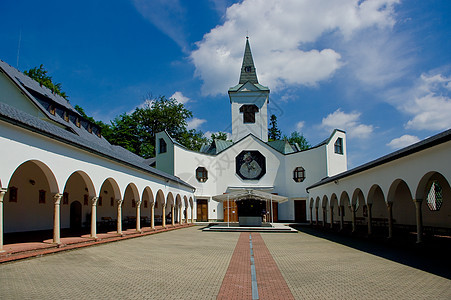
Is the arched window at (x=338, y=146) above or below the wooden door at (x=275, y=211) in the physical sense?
above

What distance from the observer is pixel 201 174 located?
39094mm

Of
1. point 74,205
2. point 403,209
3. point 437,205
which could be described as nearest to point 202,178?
point 74,205

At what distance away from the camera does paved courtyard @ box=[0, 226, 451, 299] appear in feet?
21.3

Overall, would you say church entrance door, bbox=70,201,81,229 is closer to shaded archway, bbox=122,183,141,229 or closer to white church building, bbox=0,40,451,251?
white church building, bbox=0,40,451,251

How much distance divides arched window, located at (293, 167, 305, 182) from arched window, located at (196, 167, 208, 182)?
9.58m

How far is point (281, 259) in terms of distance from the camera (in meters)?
11.3

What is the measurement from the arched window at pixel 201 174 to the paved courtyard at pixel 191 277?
26795 millimetres

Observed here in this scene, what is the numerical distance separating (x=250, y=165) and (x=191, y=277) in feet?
107

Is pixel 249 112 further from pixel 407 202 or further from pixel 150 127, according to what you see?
pixel 407 202

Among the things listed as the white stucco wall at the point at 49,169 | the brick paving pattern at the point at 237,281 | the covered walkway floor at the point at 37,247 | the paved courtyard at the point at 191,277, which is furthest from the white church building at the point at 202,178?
the brick paving pattern at the point at 237,281

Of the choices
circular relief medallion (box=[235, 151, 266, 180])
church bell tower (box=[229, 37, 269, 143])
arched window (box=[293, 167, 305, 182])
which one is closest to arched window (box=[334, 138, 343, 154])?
arched window (box=[293, 167, 305, 182])

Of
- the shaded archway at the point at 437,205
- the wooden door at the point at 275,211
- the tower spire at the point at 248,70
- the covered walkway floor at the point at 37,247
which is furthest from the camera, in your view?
the tower spire at the point at 248,70

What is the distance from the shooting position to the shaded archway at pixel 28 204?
1486 cm

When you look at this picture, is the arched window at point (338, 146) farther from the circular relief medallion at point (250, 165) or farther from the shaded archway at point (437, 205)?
the shaded archway at point (437, 205)
